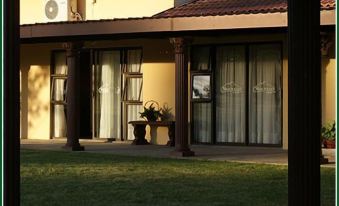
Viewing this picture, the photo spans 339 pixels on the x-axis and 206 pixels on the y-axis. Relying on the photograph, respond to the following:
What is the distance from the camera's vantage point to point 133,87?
1905 centimetres

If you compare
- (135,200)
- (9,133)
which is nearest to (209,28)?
(135,200)

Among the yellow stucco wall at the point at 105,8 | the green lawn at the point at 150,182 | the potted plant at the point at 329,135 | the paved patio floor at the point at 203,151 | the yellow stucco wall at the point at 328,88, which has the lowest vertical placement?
the green lawn at the point at 150,182

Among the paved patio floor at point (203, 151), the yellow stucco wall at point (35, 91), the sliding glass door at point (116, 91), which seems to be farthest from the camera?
the yellow stucco wall at point (35, 91)

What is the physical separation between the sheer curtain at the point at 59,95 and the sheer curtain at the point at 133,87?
7.40 ft

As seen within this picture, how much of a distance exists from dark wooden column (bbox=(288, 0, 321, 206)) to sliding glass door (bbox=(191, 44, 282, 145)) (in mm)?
13225

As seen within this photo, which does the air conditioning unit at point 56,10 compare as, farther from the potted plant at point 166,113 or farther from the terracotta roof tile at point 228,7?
the terracotta roof tile at point 228,7

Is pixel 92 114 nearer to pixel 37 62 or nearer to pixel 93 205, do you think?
pixel 37 62

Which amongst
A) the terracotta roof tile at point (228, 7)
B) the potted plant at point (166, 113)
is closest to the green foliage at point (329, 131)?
the terracotta roof tile at point (228, 7)

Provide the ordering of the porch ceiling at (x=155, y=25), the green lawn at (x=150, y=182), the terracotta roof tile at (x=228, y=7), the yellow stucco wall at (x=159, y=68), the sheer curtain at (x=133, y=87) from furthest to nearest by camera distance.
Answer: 1. the sheer curtain at (x=133, y=87)
2. the yellow stucco wall at (x=159, y=68)
3. the terracotta roof tile at (x=228, y=7)
4. the porch ceiling at (x=155, y=25)
5. the green lawn at (x=150, y=182)

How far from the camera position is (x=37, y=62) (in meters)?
20.6

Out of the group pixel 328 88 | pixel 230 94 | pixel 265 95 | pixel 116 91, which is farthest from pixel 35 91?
pixel 328 88

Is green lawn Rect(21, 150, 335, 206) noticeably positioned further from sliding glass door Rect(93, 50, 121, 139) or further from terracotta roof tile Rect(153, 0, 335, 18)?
sliding glass door Rect(93, 50, 121, 139)

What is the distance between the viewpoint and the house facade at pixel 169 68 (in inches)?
572

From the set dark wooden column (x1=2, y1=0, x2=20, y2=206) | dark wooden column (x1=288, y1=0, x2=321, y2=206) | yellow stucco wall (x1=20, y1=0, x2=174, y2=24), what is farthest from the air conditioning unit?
dark wooden column (x1=288, y1=0, x2=321, y2=206)
